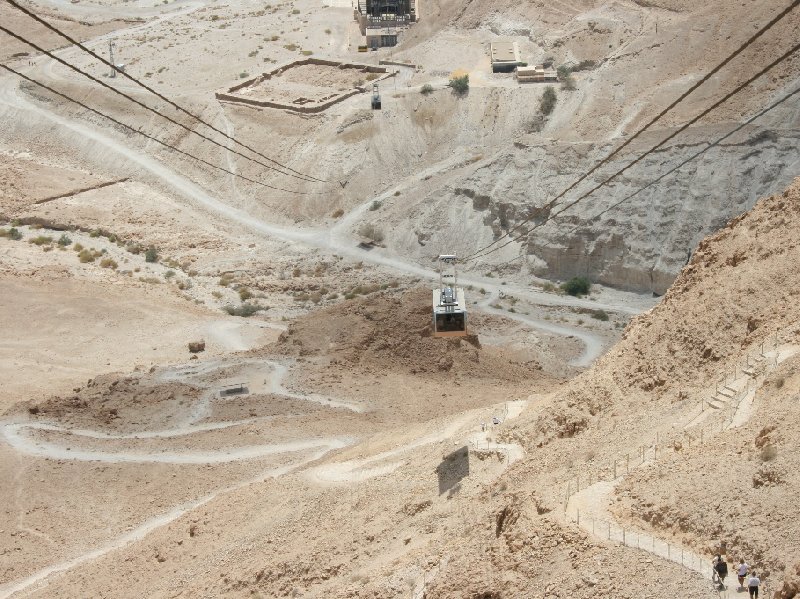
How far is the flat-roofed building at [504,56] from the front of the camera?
85.1 meters

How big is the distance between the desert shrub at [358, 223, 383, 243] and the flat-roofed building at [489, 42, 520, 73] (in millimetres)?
17170

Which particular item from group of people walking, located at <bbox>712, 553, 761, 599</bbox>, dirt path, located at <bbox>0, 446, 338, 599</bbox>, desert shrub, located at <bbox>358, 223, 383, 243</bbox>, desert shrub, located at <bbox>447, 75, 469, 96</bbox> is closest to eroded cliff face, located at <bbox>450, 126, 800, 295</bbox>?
desert shrub, located at <bbox>358, 223, 383, 243</bbox>

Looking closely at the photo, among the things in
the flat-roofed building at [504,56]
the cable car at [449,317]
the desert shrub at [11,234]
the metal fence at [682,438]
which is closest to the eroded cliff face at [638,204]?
the flat-roofed building at [504,56]

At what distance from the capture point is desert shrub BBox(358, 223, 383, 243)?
74.2 metres

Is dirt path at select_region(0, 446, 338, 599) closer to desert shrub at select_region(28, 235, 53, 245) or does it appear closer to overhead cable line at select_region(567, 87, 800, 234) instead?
overhead cable line at select_region(567, 87, 800, 234)

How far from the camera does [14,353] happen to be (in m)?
57.6

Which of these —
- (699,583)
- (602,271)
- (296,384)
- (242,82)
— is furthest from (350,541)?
(242,82)

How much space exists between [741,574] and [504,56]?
237 ft

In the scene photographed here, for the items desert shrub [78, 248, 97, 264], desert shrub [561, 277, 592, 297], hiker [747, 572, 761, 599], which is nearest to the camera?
hiker [747, 572, 761, 599]

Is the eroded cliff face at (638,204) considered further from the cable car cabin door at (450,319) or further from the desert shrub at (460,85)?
the cable car cabin door at (450,319)

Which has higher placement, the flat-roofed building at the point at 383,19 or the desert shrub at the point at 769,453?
the desert shrub at the point at 769,453

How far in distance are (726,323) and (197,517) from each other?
15.6 meters

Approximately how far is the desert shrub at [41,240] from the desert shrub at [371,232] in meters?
19.2

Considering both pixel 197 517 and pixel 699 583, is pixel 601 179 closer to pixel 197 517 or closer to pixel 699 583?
pixel 197 517
